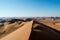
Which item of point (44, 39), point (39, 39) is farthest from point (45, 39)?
point (39, 39)

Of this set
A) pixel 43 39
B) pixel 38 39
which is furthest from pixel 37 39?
pixel 43 39

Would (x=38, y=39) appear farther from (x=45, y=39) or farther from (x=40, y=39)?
(x=45, y=39)

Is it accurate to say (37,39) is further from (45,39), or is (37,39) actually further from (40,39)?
(45,39)

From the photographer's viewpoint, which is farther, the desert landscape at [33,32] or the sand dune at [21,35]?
the desert landscape at [33,32]

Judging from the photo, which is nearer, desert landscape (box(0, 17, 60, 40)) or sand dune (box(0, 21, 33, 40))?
sand dune (box(0, 21, 33, 40))

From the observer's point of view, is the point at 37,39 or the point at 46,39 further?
the point at 46,39

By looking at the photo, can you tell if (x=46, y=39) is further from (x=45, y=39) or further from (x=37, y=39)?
(x=37, y=39)

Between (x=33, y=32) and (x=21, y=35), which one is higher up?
(x=33, y=32)

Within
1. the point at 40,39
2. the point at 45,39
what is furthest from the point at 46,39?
A: the point at 40,39
